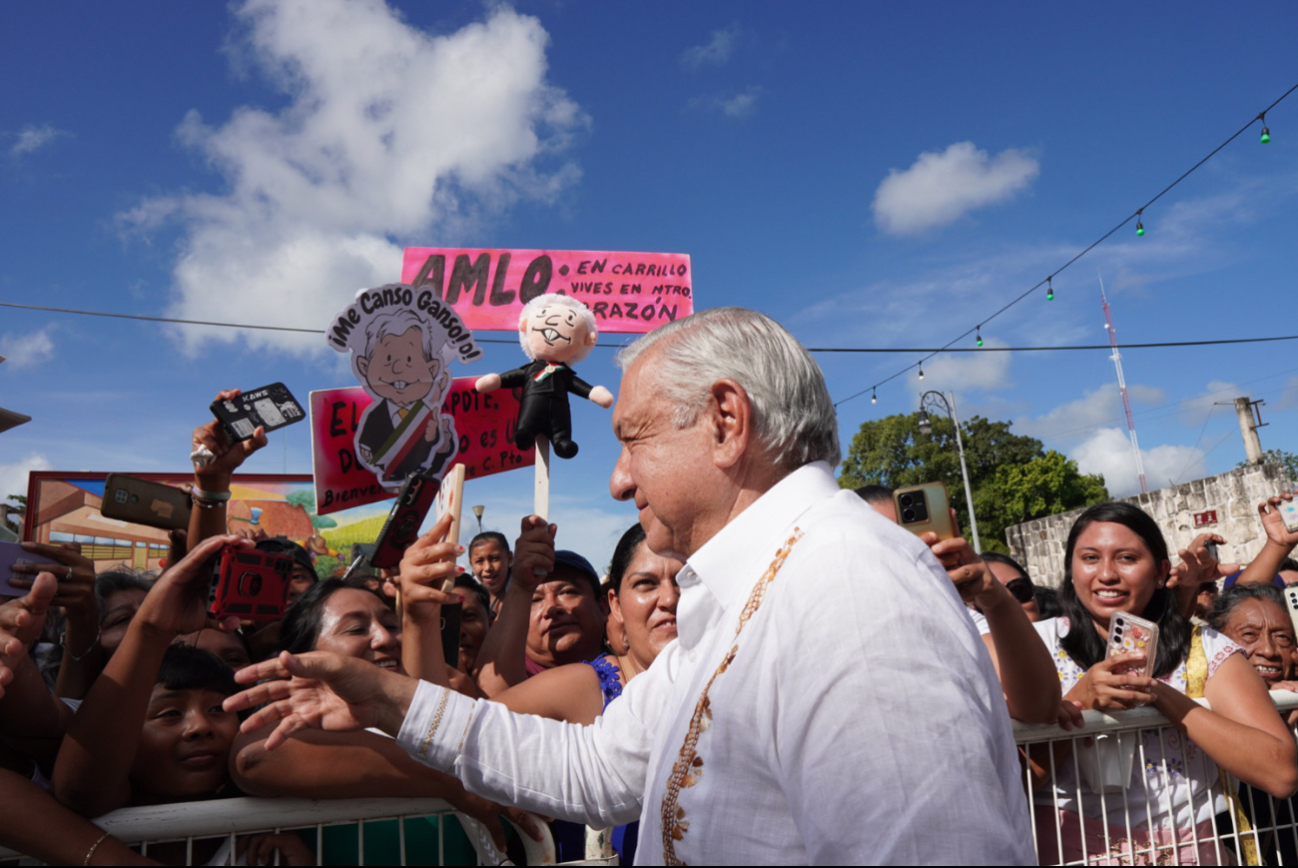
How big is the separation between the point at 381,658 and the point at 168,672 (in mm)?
609

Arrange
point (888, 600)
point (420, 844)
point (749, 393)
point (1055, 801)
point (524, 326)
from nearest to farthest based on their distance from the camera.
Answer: point (888, 600) → point (749, 393) → point (420, 844) → point (1055, 801) → point (524, 326)

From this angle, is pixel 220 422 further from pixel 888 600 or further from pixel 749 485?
pixel 888 600

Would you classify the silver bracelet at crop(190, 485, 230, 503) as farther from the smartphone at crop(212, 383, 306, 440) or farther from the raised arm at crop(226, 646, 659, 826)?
the raised arm at crop(226, 646, 659, 826)

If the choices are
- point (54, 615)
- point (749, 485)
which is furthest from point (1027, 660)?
point (54, 615)

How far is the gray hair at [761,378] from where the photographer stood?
1.39 m

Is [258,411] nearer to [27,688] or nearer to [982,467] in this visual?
[27,688]

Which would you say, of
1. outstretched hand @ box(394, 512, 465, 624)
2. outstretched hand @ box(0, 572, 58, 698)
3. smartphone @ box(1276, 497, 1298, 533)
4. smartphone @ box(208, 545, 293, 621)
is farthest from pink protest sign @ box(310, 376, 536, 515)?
smartphone @ box(1276, 497, 1298, 533)

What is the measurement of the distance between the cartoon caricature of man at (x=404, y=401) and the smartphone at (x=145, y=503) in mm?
1186

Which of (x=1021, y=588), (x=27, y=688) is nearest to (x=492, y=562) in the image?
(x=1021, y=588)

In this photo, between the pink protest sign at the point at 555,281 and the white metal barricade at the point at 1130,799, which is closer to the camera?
the white metal barricade at the point at 1130,799

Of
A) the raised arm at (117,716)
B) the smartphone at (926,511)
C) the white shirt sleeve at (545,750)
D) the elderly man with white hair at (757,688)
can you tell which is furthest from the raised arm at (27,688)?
the smartphone at (926,511)

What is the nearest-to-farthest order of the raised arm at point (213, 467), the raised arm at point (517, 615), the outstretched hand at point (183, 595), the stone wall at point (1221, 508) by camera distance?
1. the outstretched hand at point (183, 595)
2. the raised arm at point (517, 615)
3. the raised arm at point (213, 467)
4. the stone wall at point (1221, 508)

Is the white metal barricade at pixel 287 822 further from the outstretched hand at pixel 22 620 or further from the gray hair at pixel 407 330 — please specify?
the gray hair at pixel 407 330

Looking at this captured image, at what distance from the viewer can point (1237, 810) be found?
244 cm
